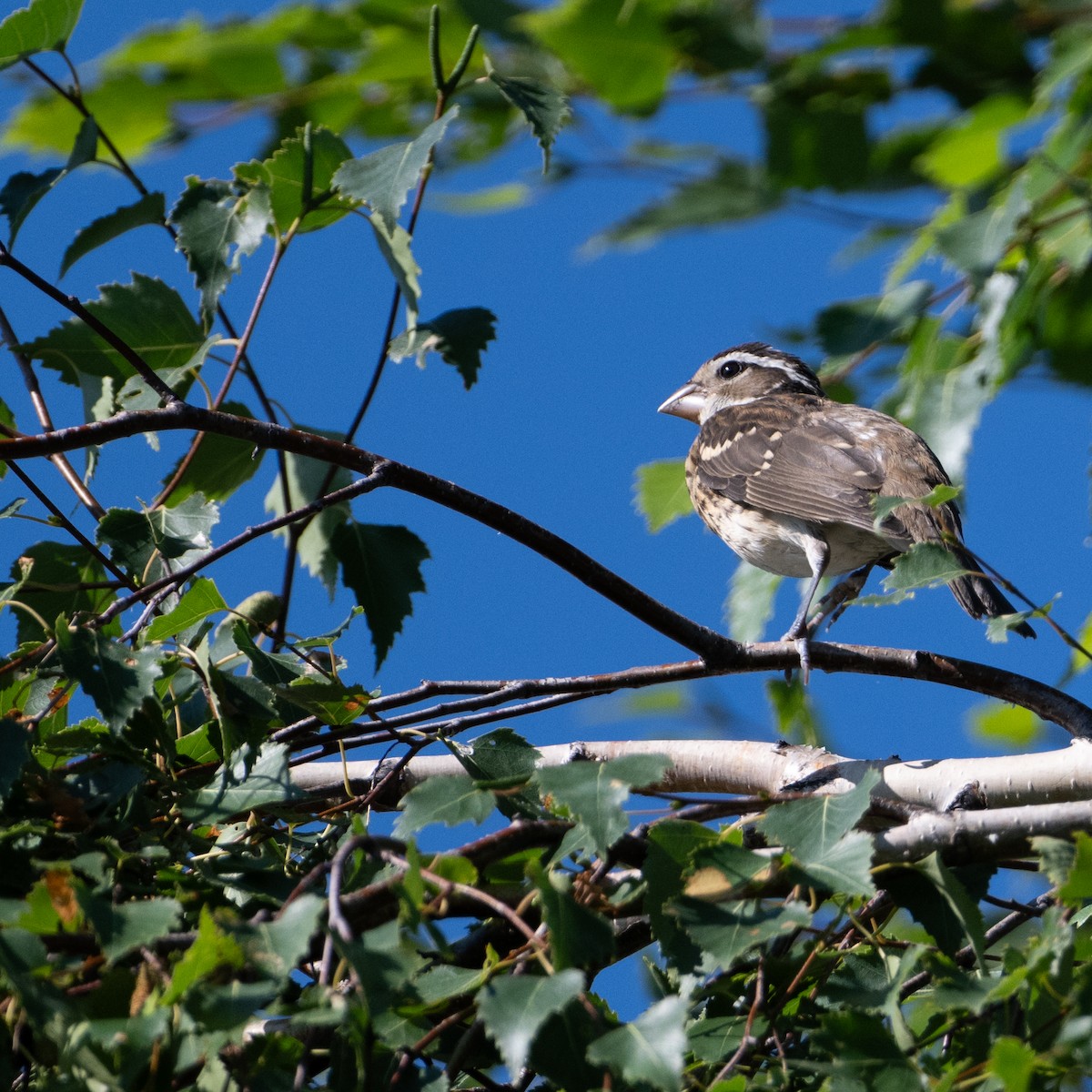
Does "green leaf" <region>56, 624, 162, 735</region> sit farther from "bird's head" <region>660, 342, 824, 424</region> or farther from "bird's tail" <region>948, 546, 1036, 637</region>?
"bird's head" <region>660, 342, 824, 424</region>

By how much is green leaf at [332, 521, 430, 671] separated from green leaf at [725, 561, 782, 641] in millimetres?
1389

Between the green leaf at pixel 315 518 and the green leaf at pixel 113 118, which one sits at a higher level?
the green leaf at pixel 113 118

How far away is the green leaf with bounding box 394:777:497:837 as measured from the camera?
5.79ft

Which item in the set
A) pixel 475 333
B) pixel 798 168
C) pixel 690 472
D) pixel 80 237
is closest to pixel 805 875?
pixel 475 333

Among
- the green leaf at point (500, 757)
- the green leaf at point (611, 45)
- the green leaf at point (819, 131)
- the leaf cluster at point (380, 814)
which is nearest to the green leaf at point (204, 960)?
the leaf cluster at point (380, 814)

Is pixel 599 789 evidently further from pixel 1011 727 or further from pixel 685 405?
pixel 685 405

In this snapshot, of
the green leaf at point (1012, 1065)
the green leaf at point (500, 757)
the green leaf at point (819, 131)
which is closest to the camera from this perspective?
the green leaf at point (1012, 1065)

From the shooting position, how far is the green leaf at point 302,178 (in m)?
2.88

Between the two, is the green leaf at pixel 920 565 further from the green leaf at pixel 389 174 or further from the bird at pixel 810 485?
the bird at pixel 810 485

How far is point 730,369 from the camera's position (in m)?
6.25

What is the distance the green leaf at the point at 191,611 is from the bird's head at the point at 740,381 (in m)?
3.95

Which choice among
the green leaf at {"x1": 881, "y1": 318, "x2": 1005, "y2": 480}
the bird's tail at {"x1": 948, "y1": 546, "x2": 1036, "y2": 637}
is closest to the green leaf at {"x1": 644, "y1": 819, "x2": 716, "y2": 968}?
the bird's tail at {"x1": 948, "y1": 546, "x2": 1036, "y2": 637}

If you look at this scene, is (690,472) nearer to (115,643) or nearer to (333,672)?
(333,672)

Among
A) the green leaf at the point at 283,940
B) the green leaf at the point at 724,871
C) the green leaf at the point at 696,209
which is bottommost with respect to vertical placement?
the green leaf at the point at 283,940
